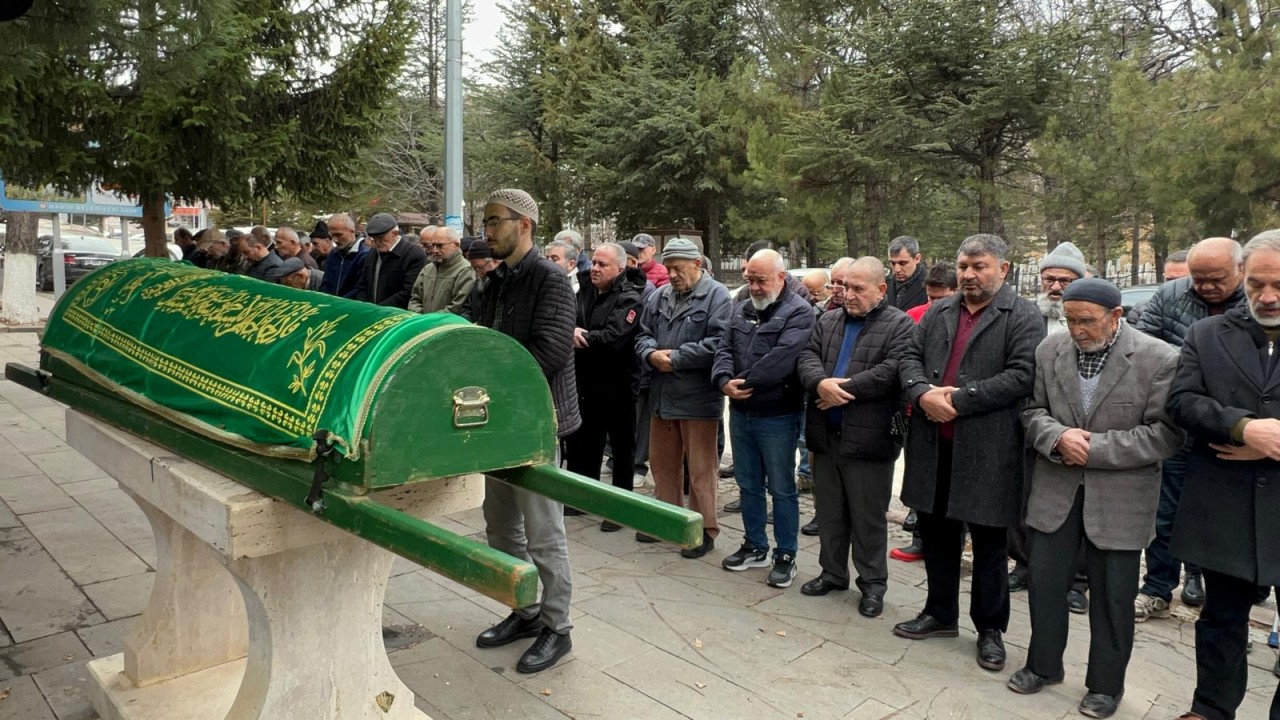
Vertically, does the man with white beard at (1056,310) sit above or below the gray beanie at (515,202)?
below

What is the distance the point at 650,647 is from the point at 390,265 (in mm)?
3996

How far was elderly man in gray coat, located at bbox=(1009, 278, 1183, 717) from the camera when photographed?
11.2 ft

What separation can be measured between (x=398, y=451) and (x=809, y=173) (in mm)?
20461

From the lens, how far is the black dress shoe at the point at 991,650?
153 inches

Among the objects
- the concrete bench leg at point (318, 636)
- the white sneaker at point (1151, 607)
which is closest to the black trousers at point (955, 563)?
the white sneaker at point (1151, 607)

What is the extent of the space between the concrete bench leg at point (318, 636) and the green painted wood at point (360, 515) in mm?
324

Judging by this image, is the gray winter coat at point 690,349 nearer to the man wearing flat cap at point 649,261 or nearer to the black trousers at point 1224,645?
the man wearing flat cap at point 649,261

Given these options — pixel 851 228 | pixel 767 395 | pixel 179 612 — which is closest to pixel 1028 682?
pixel 767 395

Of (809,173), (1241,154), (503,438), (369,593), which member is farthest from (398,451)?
(809,173)

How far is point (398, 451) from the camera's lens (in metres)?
2.30

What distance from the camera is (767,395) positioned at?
16.0ft

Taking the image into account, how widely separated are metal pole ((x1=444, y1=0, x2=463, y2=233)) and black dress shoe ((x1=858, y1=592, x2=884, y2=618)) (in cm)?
620

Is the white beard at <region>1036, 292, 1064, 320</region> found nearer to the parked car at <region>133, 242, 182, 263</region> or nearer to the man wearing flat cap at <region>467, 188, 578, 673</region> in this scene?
the man wearing flat cap at <region>467, 188, 578, 673</region>

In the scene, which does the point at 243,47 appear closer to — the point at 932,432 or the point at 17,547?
the point at 17,547
